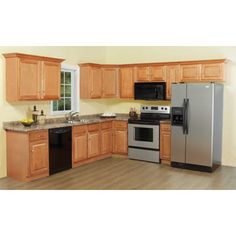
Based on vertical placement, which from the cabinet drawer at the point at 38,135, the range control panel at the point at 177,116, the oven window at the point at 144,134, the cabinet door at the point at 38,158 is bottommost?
the cabinet door at the point at 38,158

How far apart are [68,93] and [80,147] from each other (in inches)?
53.4

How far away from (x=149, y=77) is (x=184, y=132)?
159cm

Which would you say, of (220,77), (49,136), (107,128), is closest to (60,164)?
(49,136)

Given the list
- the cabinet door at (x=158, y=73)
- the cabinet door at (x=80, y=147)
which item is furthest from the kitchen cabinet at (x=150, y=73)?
the cabinet door at (x=80, y=147)

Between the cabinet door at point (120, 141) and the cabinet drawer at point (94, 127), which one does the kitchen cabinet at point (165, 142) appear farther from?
the cabinet drawer at point (94, 127)

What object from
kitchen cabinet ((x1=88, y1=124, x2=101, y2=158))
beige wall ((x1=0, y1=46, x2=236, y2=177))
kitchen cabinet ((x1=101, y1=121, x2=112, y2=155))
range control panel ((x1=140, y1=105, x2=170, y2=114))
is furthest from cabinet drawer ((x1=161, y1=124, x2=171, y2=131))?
kitchen cabinet ((x1=88, y1=124, x2=101, y2=158))

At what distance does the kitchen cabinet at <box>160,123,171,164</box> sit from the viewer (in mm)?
6145

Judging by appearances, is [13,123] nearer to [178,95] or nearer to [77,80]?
[77,80]

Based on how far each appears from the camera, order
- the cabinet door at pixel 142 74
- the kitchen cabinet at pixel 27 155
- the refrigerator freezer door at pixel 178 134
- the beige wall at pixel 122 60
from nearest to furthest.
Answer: the kitchen cabinet at pixel 27 155, the beige wall at pixel 122 60, the refrigerator freezer door at pixel 178 134, the cabinet door at pixel 142 74

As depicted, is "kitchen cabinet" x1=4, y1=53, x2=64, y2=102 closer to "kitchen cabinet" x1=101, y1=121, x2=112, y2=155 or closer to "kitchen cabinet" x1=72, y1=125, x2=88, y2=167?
"kitchen cabinet" x1=72, y1=125, x2=88, y2=167

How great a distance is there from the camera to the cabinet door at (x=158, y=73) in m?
6.45

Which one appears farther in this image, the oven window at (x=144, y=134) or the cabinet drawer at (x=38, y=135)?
the oven window at (x=144, y=134)

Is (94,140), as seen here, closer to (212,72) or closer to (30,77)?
(30,77)

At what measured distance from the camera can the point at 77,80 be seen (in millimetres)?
6734
